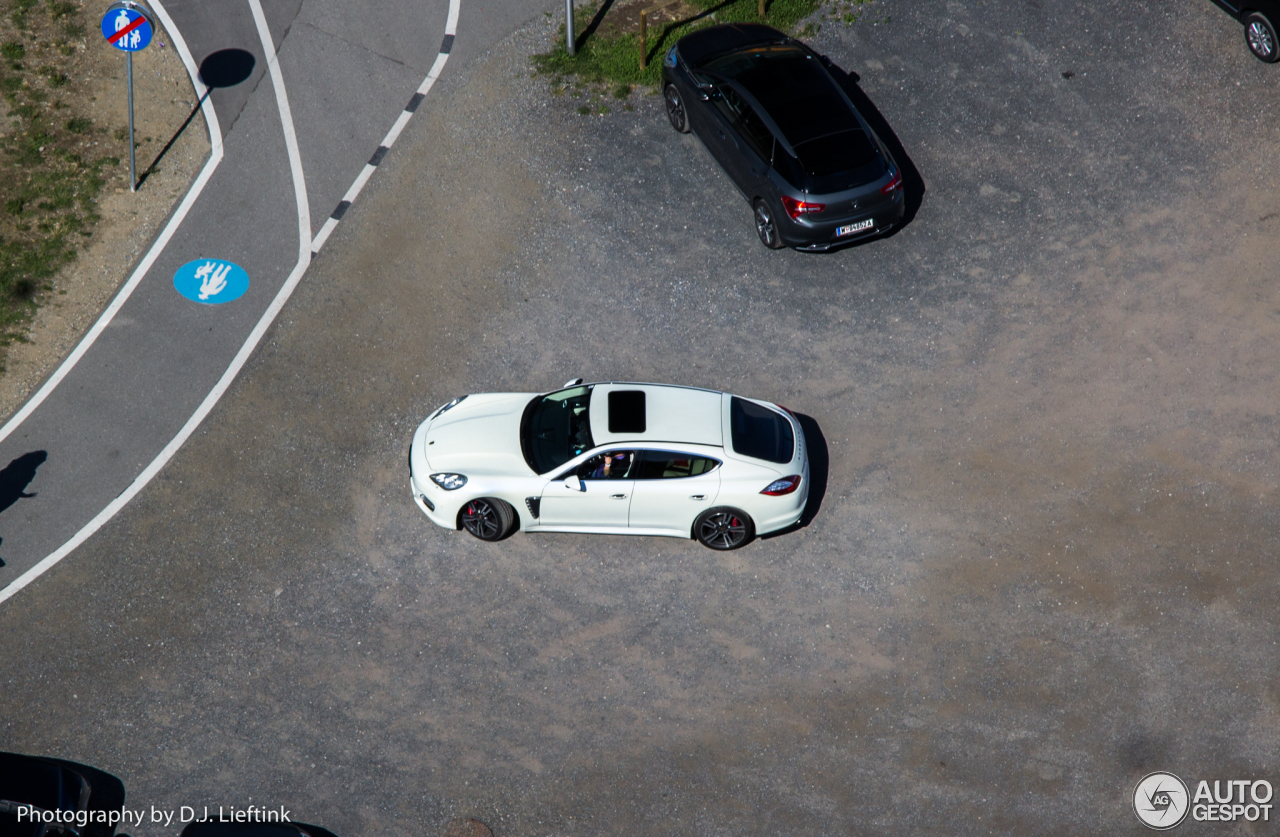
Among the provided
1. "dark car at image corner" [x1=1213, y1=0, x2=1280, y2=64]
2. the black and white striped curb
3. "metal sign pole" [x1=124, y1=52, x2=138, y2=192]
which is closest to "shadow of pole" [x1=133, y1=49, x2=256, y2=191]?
"metal sign pole" [x1=124, y1=52, x2=138, y2=192]

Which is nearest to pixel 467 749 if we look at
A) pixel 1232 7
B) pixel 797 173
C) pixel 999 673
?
pixel 999 673

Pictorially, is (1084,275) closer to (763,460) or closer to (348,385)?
(763,460)

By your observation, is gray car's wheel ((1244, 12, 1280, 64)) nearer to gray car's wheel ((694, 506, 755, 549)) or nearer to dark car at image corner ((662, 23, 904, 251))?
dark car at image corner ((662, 23, 904, 251))

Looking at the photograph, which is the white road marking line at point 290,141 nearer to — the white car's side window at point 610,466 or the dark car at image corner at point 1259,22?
the white car's side window at point 610,466

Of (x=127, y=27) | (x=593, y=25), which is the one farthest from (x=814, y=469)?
(x=127, y=27)

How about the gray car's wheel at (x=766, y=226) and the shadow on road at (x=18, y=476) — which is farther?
the gray car's wheel at (x=766, y=226)

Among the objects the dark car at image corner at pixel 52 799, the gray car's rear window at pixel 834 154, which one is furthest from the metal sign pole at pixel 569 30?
the dark car at image corner at pixel 52 799

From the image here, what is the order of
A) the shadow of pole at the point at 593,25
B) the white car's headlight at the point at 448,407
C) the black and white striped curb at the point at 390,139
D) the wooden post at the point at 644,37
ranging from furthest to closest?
the shadow of pole at the point at 593,25
the wooden post at the point at 644,37
the black and white striped curb at the point at 390,139
the white car's headlight at the point at 448,407
